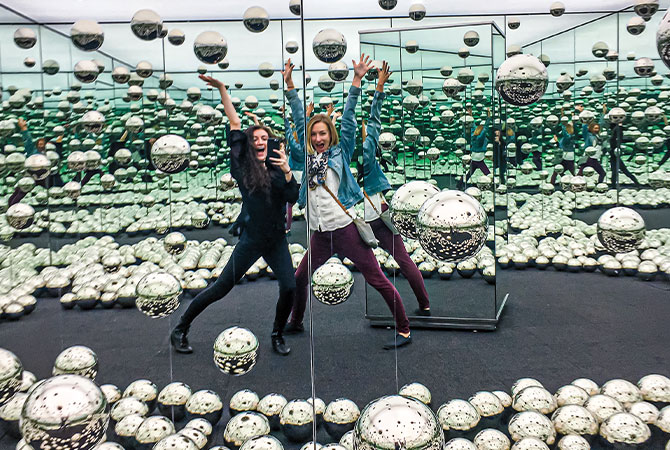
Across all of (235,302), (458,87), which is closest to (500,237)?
(235,302)

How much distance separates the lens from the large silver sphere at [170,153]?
136 centimetres

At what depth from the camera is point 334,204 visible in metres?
2.51

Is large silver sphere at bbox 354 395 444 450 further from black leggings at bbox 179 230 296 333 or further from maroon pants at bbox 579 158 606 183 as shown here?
maroon pants at bbox 579 158 606 183

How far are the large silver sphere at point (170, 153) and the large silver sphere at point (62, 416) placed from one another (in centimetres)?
56

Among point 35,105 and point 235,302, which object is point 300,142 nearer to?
point 235,302

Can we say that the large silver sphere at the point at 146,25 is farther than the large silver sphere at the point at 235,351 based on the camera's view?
No

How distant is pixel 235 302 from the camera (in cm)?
366

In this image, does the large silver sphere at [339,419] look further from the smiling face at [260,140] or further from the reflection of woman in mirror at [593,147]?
the reflection of woman in mirror at [593,147]

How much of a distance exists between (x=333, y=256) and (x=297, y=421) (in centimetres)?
169

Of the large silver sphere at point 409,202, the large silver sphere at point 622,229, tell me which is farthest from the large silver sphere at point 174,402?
the large silver sphere at point 622,229

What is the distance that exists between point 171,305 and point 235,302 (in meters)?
2.12

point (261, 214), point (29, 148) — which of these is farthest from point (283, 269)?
point (29, 148)

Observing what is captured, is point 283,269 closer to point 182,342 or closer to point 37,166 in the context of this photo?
point 182,342

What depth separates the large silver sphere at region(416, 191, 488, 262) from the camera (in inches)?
39.8
